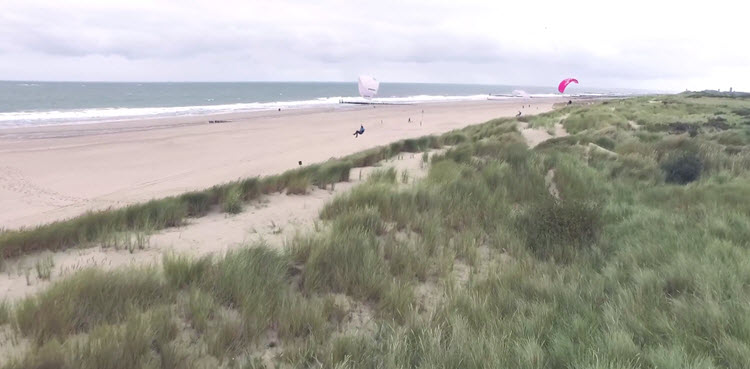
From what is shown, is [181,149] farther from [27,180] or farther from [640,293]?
[640,293]

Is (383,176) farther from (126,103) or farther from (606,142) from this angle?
(126,103)

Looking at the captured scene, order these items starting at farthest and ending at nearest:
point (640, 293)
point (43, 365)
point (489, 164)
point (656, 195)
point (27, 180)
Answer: point (27, 180)
point (489, 164)
point (656, 195)
point (640, 293)
point (43, 365)

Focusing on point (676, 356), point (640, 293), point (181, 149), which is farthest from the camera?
point (181, 149)

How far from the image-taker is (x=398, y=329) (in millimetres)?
3498

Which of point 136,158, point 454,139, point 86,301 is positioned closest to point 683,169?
point 454,139

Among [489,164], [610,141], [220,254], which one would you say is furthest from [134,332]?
[610,141]

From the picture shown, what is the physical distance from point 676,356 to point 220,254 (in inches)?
160

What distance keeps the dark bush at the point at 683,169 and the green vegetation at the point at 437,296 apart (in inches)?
98.5

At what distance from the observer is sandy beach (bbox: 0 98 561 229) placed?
11.3 m

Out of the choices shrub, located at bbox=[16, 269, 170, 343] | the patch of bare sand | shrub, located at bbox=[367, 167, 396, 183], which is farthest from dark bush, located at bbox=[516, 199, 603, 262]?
shrub, located at bbox=[16, 269, 170, 343]

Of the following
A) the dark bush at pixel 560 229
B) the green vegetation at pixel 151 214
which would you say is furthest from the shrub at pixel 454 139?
the dark bush at pixel 560 229

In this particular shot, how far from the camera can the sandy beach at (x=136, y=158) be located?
11289mm

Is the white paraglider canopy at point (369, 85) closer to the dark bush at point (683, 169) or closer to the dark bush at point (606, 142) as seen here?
the dark bush at point (606, 142)

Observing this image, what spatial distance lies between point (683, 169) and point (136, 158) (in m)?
18.3
